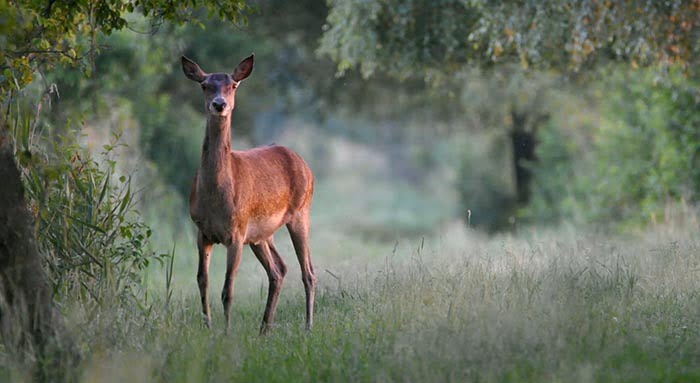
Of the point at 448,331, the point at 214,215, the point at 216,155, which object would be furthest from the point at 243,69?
the point at 448,331

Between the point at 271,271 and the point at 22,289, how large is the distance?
9.91 ft

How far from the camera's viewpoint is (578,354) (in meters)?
6.76

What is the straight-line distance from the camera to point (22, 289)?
6.73 meters

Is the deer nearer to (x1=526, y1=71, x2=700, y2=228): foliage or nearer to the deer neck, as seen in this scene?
the deer neck

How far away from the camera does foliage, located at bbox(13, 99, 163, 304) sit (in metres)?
7.88

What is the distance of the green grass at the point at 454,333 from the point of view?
6492mm

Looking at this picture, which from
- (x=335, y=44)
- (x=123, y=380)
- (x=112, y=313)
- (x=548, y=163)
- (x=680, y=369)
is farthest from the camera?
(x=548, y=163)

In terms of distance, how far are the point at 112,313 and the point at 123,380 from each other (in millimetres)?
1405

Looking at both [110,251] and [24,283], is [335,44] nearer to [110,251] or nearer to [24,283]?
[110,251]

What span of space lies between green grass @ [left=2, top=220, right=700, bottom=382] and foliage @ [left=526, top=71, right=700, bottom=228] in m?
7.51

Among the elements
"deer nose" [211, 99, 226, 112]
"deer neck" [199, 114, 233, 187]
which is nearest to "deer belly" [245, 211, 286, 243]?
"deer neck" [199, 114, 233, 187]

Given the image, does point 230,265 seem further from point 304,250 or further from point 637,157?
point 637,157

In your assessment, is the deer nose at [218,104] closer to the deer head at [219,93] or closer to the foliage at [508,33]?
the deer head at [219,93]

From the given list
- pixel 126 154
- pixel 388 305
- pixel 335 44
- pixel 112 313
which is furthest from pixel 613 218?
pixel 112 313
